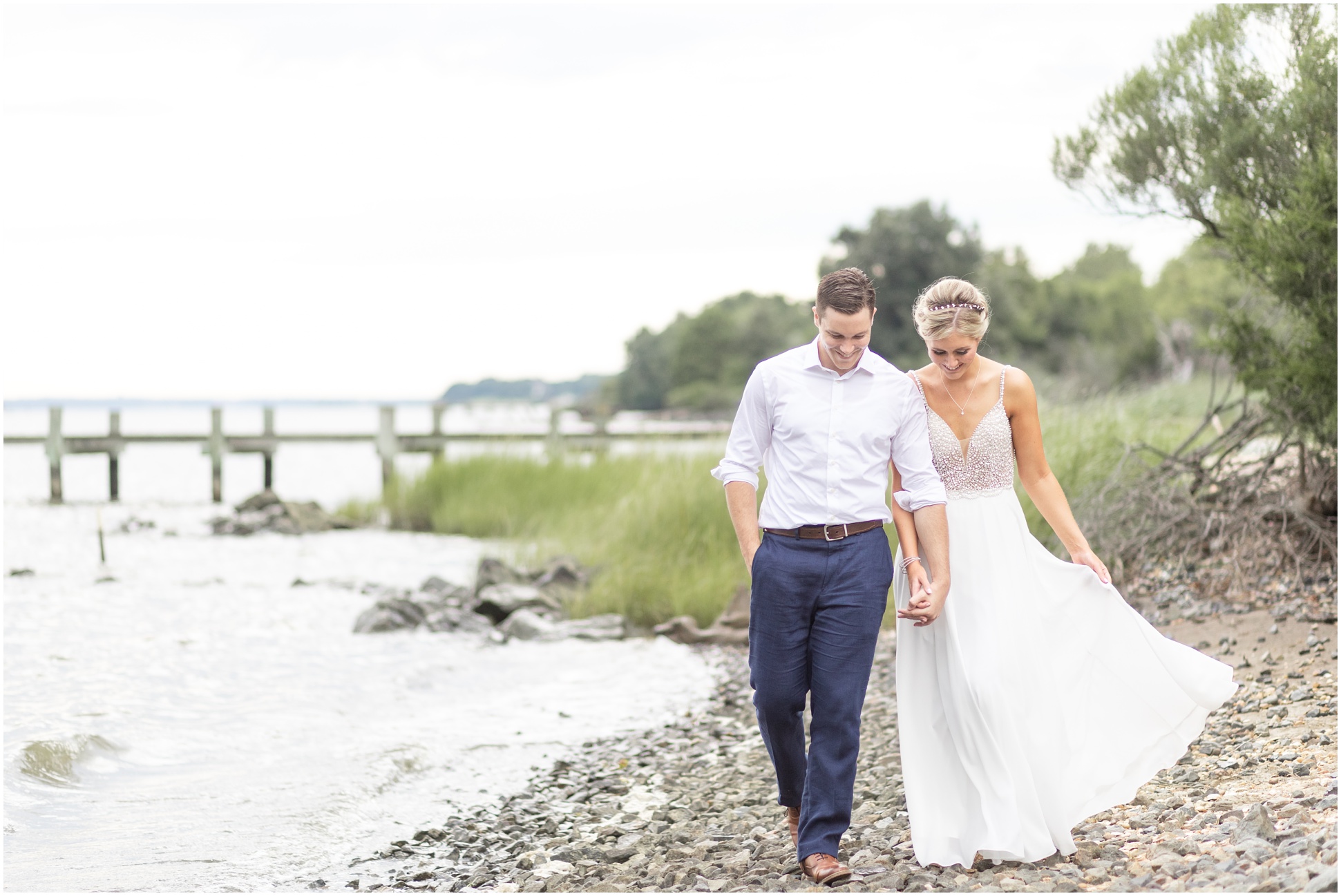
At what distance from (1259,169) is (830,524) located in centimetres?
600

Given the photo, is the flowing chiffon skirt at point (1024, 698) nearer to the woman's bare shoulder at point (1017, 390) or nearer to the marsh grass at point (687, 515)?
the woman's bare shoulder at point (1017, 390)

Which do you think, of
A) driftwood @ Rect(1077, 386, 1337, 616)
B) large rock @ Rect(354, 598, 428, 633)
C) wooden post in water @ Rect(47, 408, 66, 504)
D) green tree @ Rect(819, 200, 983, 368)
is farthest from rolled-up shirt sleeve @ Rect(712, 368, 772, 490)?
green tree @ Rect(819, 200, 983, 368)

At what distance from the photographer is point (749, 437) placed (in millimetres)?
3699

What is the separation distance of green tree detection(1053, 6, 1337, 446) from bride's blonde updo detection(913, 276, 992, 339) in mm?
4650

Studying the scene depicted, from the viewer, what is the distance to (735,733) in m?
6.68

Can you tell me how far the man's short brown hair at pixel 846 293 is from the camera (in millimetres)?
3453

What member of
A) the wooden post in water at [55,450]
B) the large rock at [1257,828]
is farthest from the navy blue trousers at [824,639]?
the wooden post in water at [55,450]

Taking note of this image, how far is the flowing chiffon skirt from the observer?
11.7ft

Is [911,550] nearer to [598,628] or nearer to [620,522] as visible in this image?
[598,628]

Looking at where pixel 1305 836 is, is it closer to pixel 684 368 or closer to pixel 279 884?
pixel 279 884

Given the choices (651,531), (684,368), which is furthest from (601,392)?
(651,531)

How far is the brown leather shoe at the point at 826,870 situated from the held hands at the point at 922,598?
785mm

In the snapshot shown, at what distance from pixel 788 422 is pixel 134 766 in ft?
16.3

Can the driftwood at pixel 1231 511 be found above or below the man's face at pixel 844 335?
below
